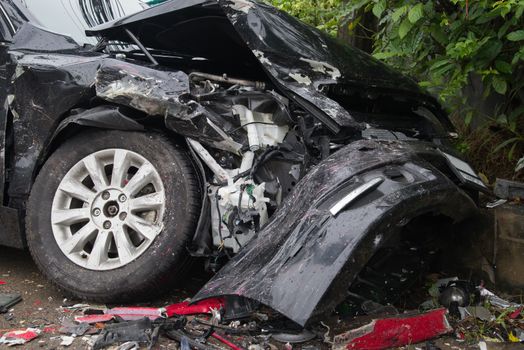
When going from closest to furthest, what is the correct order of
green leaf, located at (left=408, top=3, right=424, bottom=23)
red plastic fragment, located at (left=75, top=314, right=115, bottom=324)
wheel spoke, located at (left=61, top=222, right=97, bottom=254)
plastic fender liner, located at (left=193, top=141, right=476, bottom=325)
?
plastic fender liner, located at (left=193, top=141, right=476, bottom=325), red plastic fragment, located at (left=75, top=314, right=115, bottom=324), wheel spoke, located at (left=61, top=222, right=97, bottom=254), green leaf, located at (left=408, top=3, right=424, bottom=23)

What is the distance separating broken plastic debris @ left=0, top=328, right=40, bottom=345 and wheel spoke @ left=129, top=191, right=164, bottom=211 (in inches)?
31.3

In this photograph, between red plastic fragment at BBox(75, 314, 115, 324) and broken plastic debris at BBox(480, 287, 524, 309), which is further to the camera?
broken plastic debris at BBox(480, 287, 524, 309)

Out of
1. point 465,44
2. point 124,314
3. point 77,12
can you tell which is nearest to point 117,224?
point 124,314

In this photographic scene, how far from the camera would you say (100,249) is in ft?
9.61

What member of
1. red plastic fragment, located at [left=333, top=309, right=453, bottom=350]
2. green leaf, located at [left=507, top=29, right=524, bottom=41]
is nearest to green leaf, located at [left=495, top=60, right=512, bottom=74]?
green leaf, located at [left=507, top=29, right=524, bottom=41]

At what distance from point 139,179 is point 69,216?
494mm

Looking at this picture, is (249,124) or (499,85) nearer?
(249,124)

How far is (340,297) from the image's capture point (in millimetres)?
2111

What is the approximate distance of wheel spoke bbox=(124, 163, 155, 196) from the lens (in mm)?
2947

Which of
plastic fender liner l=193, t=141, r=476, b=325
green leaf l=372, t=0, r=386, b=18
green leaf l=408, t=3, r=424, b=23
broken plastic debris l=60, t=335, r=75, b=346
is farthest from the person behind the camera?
green leaf l=372, t=0, r=386, b=18

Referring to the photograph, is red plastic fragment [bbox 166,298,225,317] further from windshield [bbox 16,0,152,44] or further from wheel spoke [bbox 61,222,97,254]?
windshield [bbox 16,0,152,44]

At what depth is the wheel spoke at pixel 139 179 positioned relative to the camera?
295 cm

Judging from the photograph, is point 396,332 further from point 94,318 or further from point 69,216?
point 69,216

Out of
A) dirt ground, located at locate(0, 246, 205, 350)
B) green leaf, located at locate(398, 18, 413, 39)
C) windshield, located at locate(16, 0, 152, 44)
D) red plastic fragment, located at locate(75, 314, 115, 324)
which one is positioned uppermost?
windshield, located at locate(16, 0, 152, 44)
